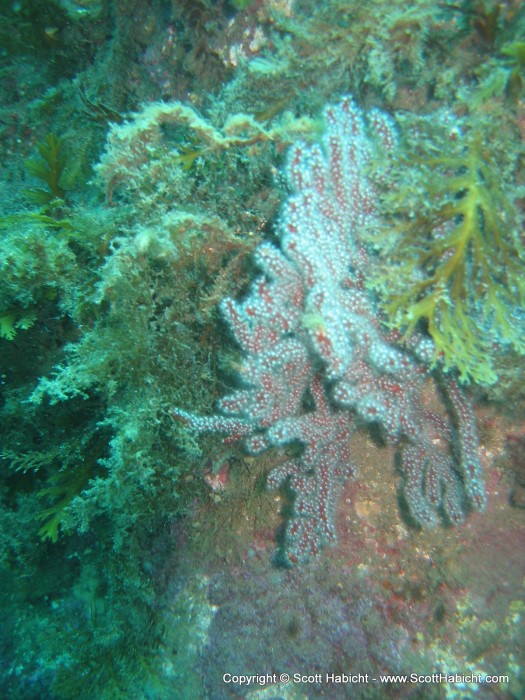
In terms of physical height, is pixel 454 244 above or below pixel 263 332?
above

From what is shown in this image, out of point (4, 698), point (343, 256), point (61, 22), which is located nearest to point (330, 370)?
point (343, 256)

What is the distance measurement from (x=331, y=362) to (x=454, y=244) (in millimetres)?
972

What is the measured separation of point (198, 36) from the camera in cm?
331

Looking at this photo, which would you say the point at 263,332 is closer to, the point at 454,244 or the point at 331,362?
the point at 331,362

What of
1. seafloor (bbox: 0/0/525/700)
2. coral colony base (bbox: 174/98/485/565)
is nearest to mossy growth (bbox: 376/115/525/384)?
seafloor (bbox: 0/0/525/700)

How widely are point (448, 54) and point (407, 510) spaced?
3.24 meters

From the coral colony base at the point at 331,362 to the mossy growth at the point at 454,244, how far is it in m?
0.15

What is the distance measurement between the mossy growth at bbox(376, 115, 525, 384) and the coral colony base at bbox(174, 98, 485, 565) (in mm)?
153

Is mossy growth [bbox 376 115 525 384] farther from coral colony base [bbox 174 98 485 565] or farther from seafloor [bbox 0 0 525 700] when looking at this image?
coral colony base [bbox 174 98 485 565]

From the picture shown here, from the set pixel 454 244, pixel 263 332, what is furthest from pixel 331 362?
pixel 454 244

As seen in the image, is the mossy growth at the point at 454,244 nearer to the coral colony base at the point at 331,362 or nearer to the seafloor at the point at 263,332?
the seafloor at the point at 263,332

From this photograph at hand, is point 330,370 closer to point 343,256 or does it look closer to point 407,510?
point 343,256

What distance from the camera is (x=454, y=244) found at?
2.27 meters

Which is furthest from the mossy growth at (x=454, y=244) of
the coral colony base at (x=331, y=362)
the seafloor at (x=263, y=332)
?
the coral colony base at (x=331, y=362)
